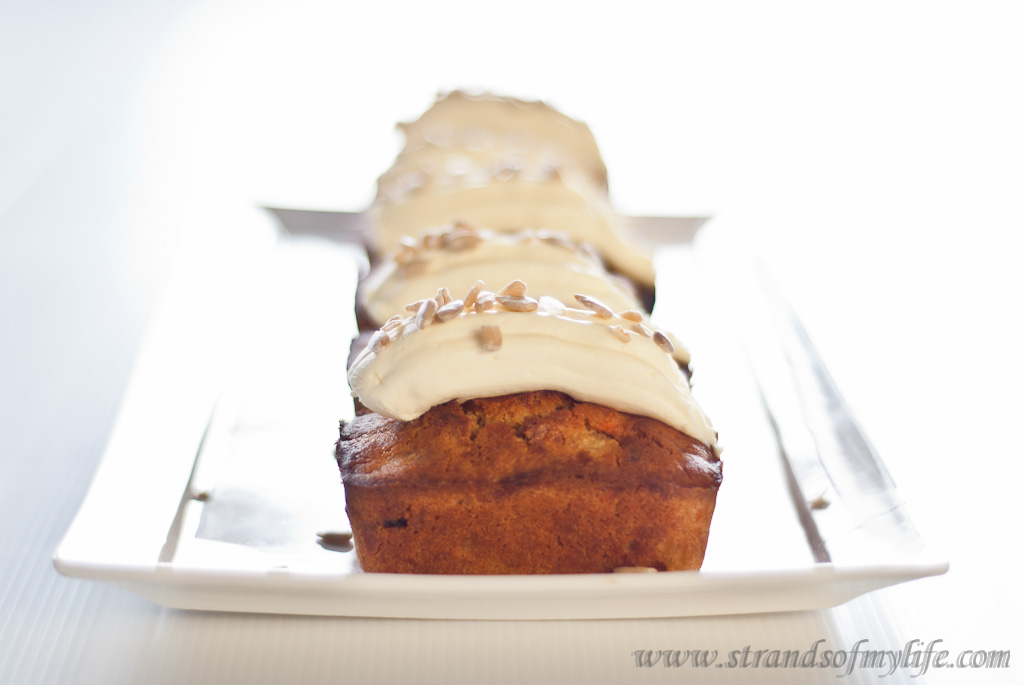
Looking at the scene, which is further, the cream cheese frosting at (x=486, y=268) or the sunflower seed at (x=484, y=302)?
the cream cheese frosting at (x=486, y=268)

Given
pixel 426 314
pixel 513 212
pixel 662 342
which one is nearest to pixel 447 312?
pixel 426 314

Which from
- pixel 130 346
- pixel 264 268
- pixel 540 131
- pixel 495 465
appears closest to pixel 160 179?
pixel 264 268

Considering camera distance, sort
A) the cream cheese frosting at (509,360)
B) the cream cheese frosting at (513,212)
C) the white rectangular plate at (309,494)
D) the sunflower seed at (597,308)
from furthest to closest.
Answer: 1. the cream cheese frosting at (513,212)
2. the sunflower seed at (597,308)
3. the cream cheese frosting at (509,360)
4. the white rectangular plate at (309,494)

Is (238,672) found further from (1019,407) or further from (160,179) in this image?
(160,179)

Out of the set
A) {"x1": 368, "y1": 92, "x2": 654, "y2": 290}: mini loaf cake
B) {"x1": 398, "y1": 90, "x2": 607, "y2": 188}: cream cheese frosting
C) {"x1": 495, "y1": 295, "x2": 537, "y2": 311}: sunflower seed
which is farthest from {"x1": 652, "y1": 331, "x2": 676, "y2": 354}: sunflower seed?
{"x1": 398, "y1": 90, "x2": 607, "y2": 188}: cream cheese frosting

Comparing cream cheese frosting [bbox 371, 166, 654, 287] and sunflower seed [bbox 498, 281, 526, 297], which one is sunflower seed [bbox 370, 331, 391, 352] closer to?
sunflower seed [bbox 498, 281, 526, 297]

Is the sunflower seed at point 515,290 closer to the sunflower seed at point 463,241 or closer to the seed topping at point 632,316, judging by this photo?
the seed topping at point 632,316

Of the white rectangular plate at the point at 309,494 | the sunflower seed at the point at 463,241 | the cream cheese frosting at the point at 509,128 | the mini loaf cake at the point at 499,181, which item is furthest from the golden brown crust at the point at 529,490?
the cream cheese frosting at the point at 509,128

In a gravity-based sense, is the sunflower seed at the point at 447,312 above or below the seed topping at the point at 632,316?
below
